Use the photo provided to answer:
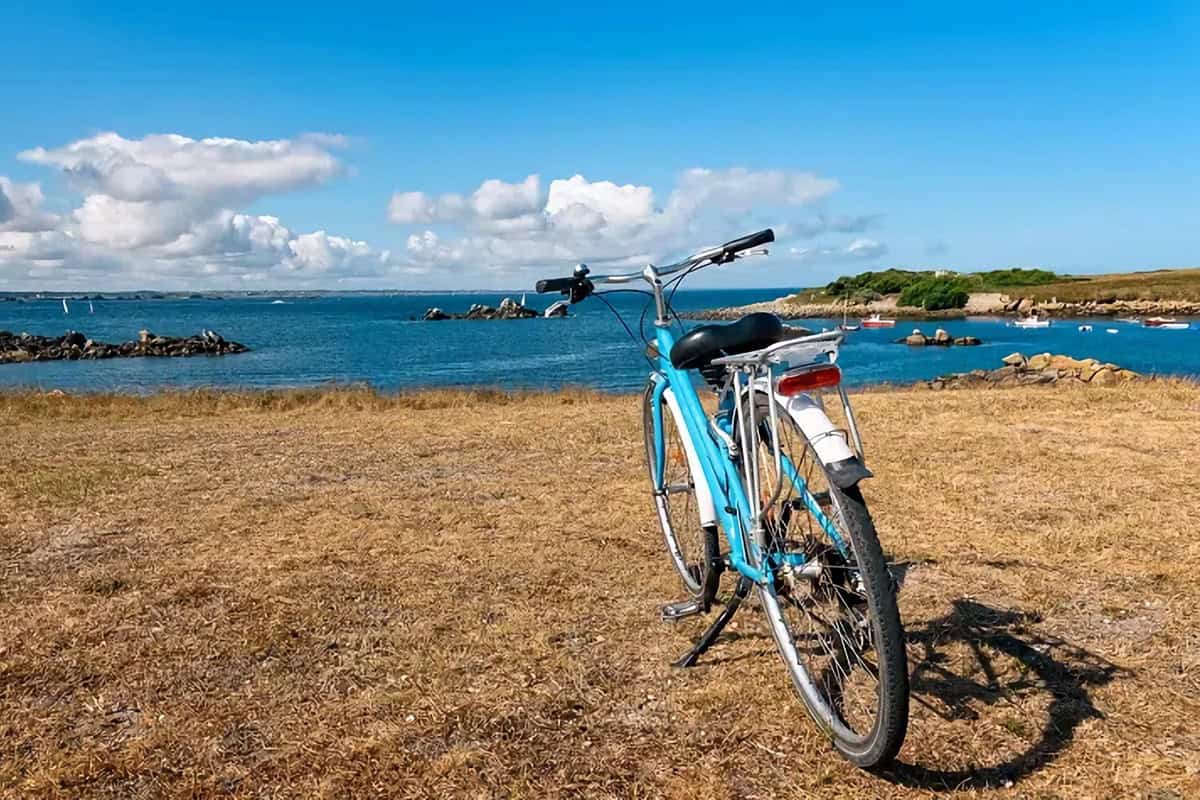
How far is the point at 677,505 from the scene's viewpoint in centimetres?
455

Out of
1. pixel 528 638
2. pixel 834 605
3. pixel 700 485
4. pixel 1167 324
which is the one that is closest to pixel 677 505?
pixel 700 485

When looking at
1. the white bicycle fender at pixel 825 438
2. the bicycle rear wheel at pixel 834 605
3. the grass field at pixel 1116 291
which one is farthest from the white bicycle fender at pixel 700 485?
the grass field at pixel 1116 291

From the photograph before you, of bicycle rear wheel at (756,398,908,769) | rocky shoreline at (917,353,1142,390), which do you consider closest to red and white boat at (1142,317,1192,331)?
rocky shoreline at (917,353,1142,390)

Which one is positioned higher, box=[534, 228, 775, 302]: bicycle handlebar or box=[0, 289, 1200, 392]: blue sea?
box=[534, 228, 775, 302]: bicycle handlebar

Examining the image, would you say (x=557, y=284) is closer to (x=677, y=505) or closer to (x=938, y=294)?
(x=677, y=505)

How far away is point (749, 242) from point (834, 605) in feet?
5.40

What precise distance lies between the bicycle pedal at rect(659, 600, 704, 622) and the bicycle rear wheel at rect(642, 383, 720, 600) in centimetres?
8

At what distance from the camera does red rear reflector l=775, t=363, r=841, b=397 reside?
2.72 meters

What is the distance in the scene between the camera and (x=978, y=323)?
79.2 meters

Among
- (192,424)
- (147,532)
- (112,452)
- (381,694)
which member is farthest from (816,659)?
(192,424)

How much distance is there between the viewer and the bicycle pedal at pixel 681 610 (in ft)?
13.2

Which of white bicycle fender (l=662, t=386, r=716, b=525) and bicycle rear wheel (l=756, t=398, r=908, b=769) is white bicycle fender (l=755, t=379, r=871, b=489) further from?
white bicycle fender (l=662, t=386, r=716, b=525)

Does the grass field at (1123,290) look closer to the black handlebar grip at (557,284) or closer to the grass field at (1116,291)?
the grass field at (1116,291)

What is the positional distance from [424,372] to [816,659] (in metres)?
43.6
